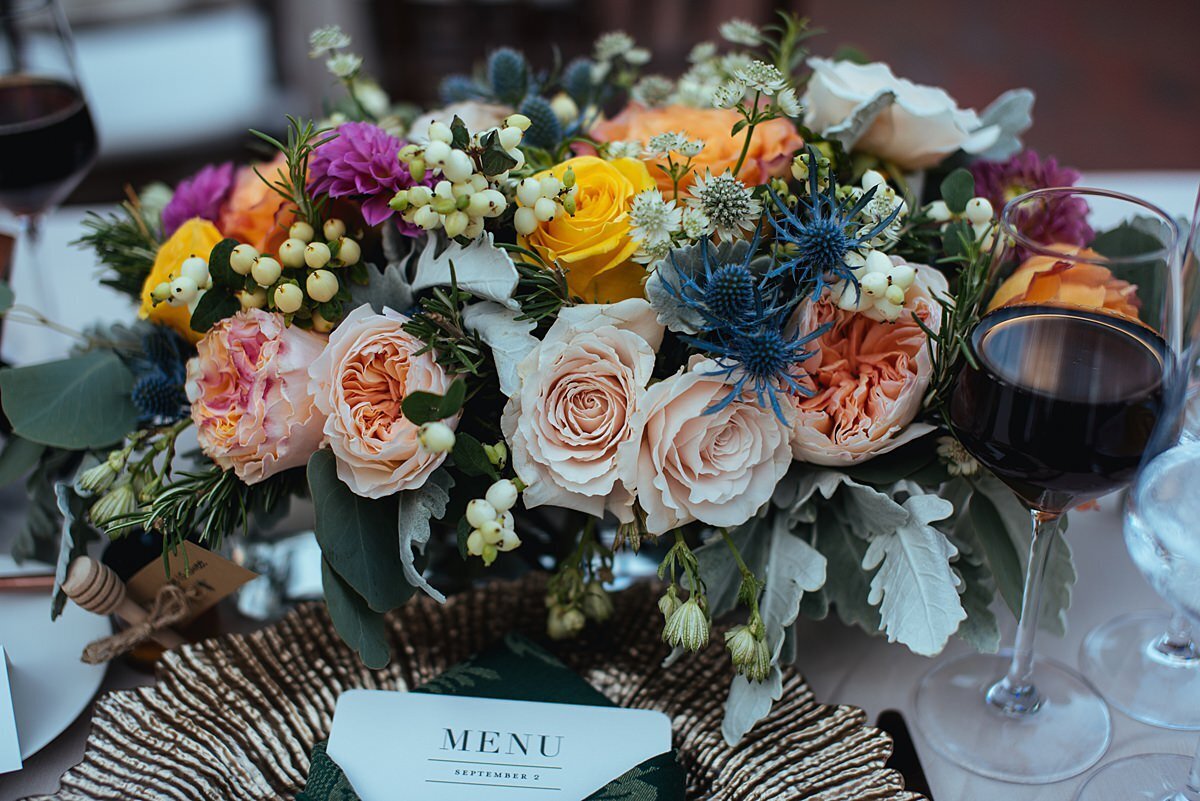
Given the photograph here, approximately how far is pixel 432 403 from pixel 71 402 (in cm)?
36

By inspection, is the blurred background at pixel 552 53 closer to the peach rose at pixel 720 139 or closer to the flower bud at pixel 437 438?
the peach rose at pixel 720 139

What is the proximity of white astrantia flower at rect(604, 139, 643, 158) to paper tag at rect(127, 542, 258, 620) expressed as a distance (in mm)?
424

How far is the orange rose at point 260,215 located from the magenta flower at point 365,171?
0.12ft

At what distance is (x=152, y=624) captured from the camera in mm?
823

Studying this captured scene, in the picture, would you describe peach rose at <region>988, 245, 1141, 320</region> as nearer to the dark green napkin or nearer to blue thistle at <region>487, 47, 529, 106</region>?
the dark green napkin

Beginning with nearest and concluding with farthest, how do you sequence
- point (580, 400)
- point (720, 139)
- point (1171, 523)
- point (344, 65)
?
1. point (1171, 523)
2. point (580, 400)
3. point (720, 139)
4. point (344, 65)

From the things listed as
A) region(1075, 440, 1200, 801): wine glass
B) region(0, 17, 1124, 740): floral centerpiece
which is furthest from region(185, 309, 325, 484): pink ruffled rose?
region(1075, 440, 1200, 801): wine glass

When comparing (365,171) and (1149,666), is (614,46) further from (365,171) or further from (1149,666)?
(1149,666)

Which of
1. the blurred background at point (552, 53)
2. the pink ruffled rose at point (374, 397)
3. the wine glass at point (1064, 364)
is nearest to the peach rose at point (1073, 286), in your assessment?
the wine glass at point (1064, 364)

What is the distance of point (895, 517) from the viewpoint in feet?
2.39

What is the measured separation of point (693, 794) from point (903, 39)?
11.6 feet

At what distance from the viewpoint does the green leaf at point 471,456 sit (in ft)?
2.28

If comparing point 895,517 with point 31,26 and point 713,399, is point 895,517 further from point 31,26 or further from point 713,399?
point 31,26

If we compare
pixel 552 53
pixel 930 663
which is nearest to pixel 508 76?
pixel 930 663
